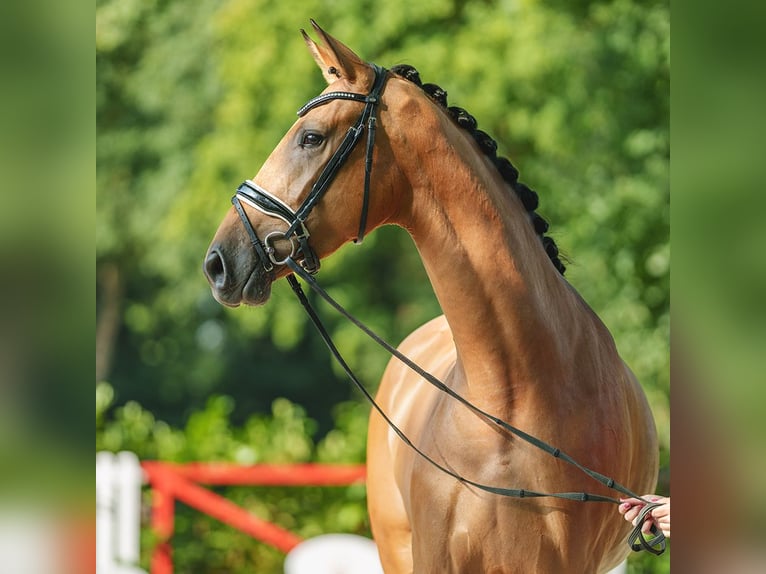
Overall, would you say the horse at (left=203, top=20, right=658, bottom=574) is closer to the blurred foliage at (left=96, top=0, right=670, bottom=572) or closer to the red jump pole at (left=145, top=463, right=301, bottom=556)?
the blurred foliage at (left=96, top=0, right=670, bottom=572)

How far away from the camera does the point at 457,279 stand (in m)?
2.82

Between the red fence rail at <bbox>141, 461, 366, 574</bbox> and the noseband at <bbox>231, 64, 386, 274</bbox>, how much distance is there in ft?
15.0

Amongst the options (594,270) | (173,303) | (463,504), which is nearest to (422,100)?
(463,504)

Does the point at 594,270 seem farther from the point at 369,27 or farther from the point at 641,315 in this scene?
the point at 369,27

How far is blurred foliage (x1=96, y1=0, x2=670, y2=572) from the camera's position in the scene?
8625 mm

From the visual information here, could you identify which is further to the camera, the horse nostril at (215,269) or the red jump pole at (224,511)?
the red jump pole at (224,511)

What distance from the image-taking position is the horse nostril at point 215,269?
8.97ft

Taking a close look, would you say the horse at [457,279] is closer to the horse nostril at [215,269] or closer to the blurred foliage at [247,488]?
the horse nostril at [215,269]

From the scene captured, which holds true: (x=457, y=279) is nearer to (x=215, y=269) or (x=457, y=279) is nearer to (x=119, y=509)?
(x=215, y=269)

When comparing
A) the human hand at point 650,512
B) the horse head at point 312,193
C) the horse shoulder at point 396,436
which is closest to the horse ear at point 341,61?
the horse head at point 312,193

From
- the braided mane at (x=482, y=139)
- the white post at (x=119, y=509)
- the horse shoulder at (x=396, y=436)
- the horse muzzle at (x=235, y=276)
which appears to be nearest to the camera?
the horse muzzle at (x=235, y=276)
